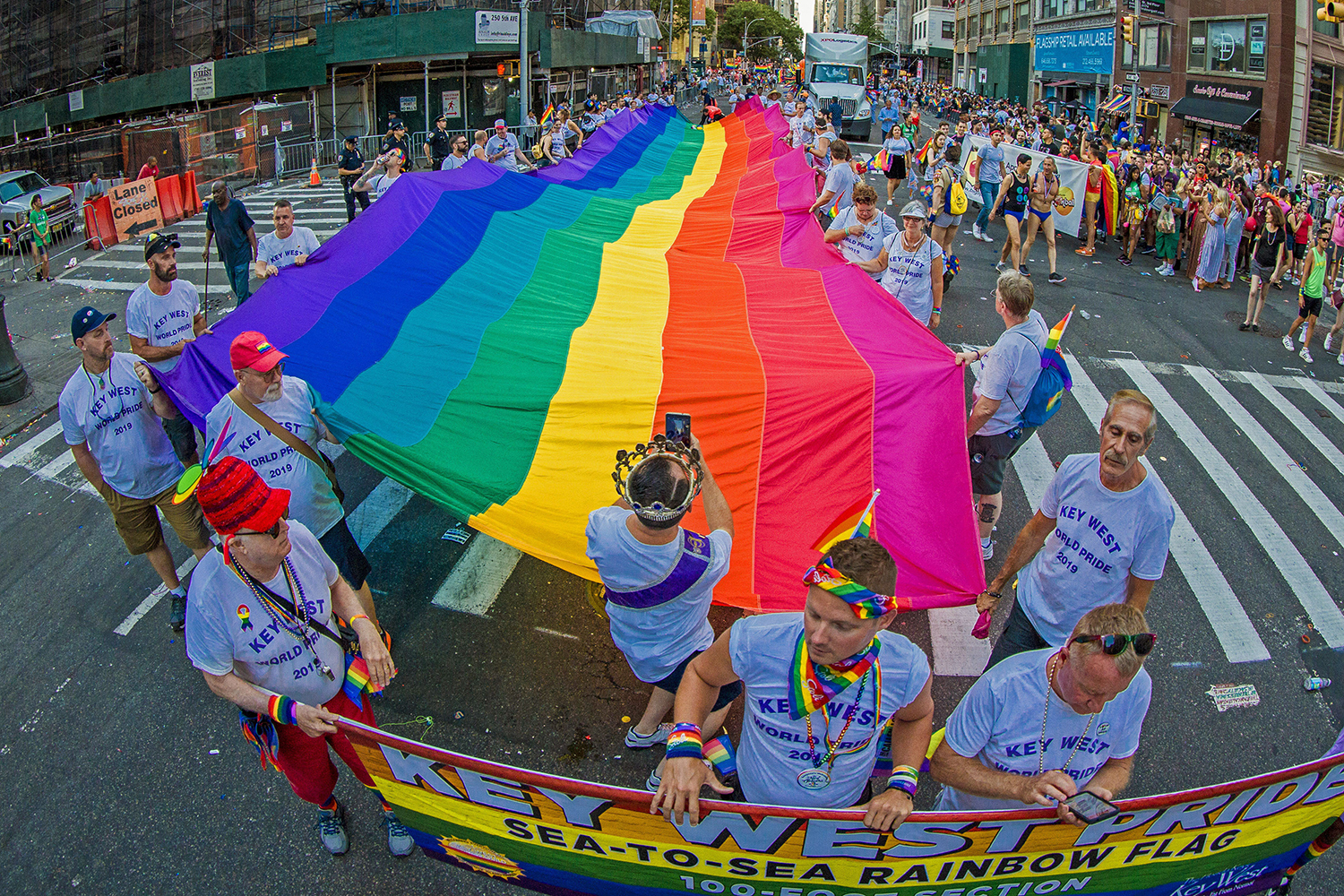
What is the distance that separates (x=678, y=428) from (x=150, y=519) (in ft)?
Answer: 12.2

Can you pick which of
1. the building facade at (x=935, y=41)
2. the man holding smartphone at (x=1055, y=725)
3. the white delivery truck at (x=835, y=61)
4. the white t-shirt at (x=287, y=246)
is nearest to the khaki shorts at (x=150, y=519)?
the white t-shirt at (x=287, y=246)

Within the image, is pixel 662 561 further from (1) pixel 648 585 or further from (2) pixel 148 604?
(2) pixel 148 604

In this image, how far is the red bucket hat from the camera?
2.93 meters

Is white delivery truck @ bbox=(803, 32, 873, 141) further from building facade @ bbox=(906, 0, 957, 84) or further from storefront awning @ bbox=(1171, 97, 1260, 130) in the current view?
building facade @ bbox=(906, 0, 957, 84)

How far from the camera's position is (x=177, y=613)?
17.6 ft

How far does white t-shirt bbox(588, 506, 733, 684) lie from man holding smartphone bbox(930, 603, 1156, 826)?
3.64ft

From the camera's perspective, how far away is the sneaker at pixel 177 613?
534 centimetres

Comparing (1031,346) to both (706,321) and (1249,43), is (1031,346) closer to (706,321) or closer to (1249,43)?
(706,321)

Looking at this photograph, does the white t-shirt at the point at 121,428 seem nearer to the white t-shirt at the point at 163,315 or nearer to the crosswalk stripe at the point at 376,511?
the white t-shirt at the point at 163,315

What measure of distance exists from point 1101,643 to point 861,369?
301 centimetres

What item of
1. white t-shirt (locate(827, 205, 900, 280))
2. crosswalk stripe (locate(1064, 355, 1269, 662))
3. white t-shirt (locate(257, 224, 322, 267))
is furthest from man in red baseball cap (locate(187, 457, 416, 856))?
white t-shirt (locate(827, 205, 900, 280))

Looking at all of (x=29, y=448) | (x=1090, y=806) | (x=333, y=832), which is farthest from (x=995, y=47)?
(x=333, y=832)

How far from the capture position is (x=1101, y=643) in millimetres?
2438

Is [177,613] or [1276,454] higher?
[1276,454]
